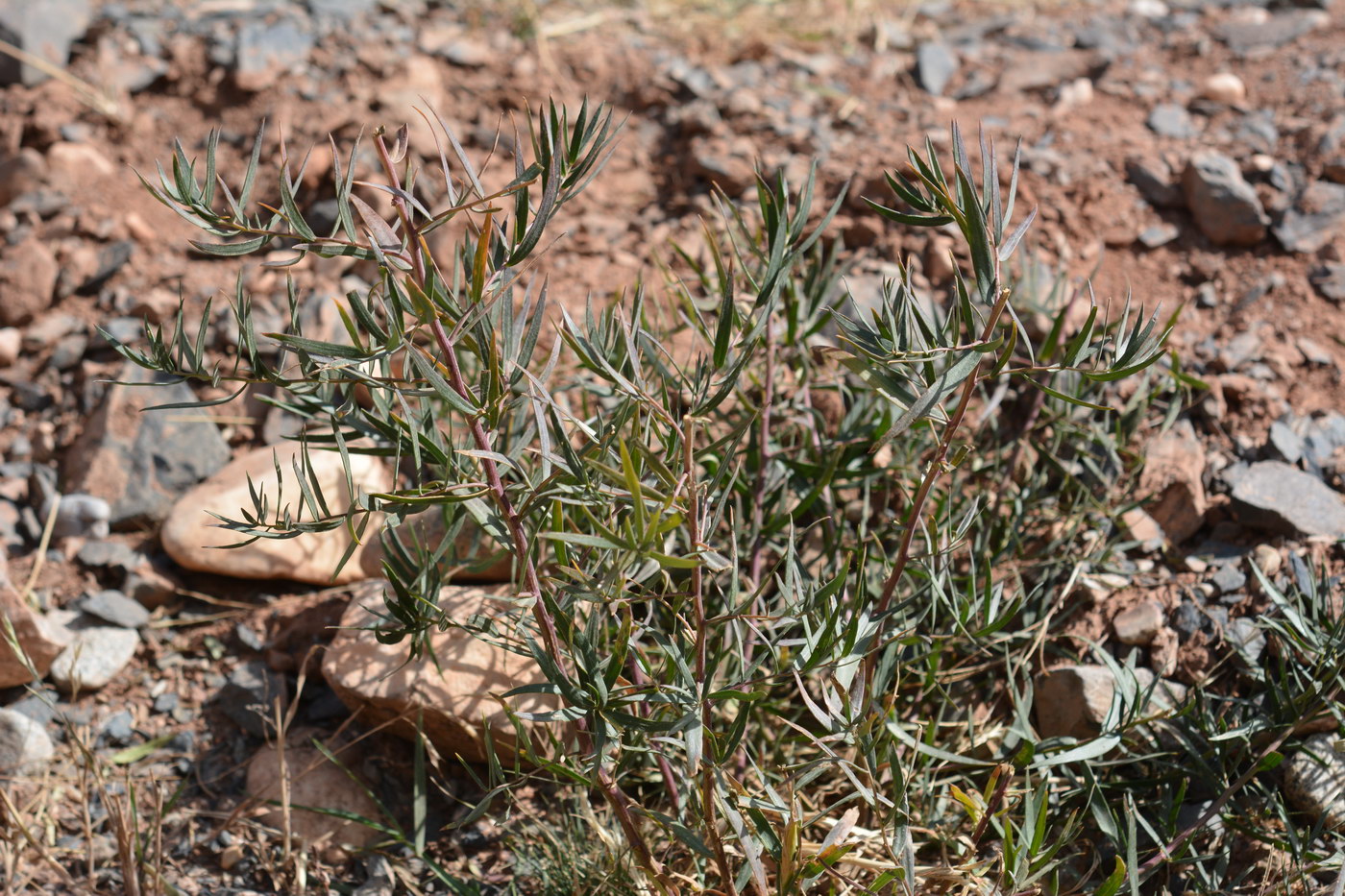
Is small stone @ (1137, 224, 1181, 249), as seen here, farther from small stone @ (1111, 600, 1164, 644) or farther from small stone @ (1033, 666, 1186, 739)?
small stone @ (1033, 666, 1186, 739)

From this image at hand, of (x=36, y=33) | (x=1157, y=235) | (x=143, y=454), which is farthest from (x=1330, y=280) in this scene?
(x=36, y=33)

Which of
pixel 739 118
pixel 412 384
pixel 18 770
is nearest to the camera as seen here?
pixel 412 384

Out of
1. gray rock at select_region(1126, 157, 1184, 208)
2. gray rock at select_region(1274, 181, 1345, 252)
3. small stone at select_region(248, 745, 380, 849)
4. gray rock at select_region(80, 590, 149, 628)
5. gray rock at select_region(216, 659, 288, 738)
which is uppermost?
gray rock at select_region(1126, 157, 1184, 208)

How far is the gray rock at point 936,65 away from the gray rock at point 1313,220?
90cm

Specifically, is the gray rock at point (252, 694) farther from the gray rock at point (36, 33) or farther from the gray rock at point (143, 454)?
Result: the gray rock at point (36, 33)

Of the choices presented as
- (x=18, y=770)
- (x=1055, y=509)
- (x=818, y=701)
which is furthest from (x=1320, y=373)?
(x=18, y=770)

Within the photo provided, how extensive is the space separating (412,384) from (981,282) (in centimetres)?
52

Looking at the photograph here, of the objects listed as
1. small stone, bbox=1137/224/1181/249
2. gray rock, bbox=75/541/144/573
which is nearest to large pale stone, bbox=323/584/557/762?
gray rock, bbox=75/541/144/573

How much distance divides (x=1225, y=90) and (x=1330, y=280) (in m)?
0.68

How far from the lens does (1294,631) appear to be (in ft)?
4.75

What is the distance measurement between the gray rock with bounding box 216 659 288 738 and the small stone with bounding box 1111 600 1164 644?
4.33 feet

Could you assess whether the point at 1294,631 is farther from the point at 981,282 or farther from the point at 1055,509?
the point at 981,282

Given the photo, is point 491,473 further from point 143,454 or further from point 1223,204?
point 1223,204

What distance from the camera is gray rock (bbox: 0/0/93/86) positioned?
2.75m
